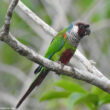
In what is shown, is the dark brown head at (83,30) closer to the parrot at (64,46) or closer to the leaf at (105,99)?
the parrot at (64,46)

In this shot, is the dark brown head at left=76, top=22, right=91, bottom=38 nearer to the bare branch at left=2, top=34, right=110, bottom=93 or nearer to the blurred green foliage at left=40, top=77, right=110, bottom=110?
the blurred green foliage at left=40, top=77, right=110, bottom=110

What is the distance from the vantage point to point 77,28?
4266 millimetres

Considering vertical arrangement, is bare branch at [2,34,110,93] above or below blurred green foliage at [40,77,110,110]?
below

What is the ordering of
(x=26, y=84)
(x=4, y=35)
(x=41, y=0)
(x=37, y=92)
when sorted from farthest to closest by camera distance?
(x=37, y=92), (x=41, y=0), (x=26, y=84), (x=4, y=35)

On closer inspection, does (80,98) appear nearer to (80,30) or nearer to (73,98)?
(73,98)

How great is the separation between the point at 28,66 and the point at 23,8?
419 centimetres

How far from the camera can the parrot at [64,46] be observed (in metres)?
4.22

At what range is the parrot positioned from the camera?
4219mm

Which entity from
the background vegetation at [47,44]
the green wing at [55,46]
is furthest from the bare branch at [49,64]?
the background vegetation at [47,44]

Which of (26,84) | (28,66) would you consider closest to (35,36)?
(28,66)

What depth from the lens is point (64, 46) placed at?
435 centimetres

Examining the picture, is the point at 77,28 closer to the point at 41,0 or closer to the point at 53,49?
the point at 53,49

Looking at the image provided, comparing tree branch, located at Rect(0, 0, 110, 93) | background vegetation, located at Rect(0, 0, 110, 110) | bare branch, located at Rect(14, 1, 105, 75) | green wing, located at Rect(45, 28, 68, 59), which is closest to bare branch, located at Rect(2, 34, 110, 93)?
tree branch, located at Rect(0, 0, 110, 93)

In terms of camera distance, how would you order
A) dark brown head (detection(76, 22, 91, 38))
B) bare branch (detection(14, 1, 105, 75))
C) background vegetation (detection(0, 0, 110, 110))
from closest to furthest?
bare branch (detection(14, 1, 105, 75)) → dark brown head (detection(76, 22, 91, 38)) → background vegetation (detection(0, 0, 110, 110))
